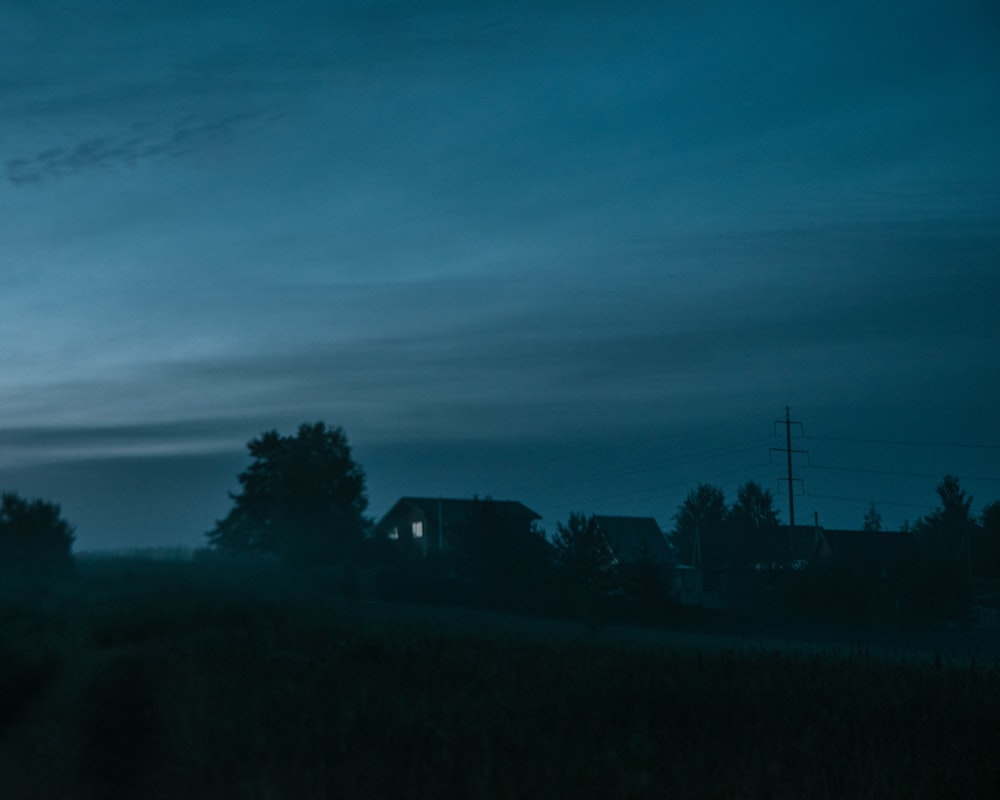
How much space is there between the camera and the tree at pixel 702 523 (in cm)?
8094

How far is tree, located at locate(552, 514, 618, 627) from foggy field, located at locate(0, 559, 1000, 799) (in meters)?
25.3

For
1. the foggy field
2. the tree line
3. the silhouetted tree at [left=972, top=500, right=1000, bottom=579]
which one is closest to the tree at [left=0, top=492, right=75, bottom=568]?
the tree line

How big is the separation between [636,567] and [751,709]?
33472mm

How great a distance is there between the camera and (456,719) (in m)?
12.1

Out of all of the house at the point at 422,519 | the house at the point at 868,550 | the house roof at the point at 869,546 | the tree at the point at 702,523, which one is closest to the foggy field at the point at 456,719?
the house at the point at 868,550

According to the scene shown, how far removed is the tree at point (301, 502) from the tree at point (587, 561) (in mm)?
15163

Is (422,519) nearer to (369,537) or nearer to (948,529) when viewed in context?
(369,537)

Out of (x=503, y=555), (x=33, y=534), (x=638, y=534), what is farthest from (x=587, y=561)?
(x=638, y=534)

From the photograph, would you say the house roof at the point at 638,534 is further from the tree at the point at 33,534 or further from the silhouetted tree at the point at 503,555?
the tree at the point at 33,534

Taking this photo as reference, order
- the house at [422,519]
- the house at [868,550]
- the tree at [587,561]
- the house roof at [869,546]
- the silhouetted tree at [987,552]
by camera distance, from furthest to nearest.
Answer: the house at [422,519], the silhouetted tree at [987,552], the house roof at [869,546], the house at [868,550], the tree at [587,561]

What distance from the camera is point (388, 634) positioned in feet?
68.9

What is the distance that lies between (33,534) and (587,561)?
27987 millimetres

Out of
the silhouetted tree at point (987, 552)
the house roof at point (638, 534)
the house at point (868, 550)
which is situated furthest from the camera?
the house roof at point (638, 534)

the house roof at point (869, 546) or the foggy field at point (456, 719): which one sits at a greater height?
the house roof at point (869, 546)
